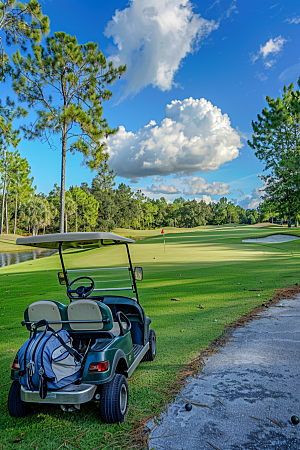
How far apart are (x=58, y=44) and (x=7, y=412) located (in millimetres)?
21771

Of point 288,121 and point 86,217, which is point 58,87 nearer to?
point 288,121

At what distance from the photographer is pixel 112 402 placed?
2.63m

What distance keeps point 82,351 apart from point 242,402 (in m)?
1.71

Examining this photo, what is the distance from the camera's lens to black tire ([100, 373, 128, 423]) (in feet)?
8.62

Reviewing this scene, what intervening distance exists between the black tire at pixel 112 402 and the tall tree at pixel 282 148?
1169 inches

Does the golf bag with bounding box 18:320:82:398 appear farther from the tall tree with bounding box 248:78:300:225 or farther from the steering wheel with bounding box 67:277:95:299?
the tall tree with bounding box 248:78:300:225

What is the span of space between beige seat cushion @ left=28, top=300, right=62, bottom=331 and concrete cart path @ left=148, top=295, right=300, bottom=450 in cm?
135

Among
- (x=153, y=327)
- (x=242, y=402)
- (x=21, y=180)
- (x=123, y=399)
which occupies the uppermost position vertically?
(x=21, y=180)

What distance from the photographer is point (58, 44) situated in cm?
1948

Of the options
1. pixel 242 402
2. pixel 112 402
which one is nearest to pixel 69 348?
pixel 112 402

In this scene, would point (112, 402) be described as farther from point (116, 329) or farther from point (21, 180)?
point (21, 180)

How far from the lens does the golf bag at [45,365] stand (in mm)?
2471

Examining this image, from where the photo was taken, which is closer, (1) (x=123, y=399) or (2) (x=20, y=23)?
(1) (x=123, y=399)

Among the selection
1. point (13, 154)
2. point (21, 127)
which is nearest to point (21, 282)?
point (21, 127)
